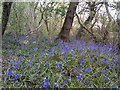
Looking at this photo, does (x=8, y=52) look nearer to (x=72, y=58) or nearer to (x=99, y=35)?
(x=72, y=58)

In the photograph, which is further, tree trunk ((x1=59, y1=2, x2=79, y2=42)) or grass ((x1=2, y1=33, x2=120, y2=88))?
tree trunk ((x1=59, y1=2, x2=79, y2=42))

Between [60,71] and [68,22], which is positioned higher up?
[68,22]

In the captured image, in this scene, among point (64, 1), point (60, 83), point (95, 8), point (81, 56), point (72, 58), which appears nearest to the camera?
point (60, 83)

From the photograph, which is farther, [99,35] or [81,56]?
[99,35]

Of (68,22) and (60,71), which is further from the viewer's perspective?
(68,22)

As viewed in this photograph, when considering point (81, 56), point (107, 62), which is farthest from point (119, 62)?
point (81, 56)

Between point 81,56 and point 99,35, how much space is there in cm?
386

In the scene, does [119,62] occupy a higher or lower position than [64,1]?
lower

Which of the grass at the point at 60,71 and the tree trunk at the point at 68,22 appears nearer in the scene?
the grass at the point at 60,71

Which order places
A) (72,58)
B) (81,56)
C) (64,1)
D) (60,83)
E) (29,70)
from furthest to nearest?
(64,1) < (81,56) < (72,58) < (29,70) < (60,83)

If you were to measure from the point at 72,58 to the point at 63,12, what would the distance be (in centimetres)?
400

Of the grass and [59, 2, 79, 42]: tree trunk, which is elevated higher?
[59, 2, 79, 42]: tree trunk

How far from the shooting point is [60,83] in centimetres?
246

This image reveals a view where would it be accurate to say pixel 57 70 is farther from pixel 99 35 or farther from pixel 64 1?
pixel 64 1
